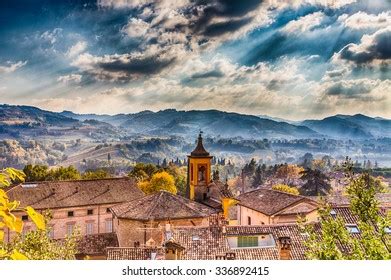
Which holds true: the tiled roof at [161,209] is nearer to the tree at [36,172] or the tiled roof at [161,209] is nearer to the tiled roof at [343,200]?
the tree at [36,172]

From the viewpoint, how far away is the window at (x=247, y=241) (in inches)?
198

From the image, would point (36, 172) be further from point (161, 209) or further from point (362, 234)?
point (362, 234)

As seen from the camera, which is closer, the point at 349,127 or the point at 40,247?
the point at 40,247

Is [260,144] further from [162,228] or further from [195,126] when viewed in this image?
[162,228]

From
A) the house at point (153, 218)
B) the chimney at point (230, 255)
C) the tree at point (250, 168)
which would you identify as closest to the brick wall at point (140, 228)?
the house at point (153, 218)

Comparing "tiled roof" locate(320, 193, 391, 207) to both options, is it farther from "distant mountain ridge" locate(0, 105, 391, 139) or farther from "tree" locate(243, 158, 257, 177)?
"tree" locate(243, 158, 257, 177)

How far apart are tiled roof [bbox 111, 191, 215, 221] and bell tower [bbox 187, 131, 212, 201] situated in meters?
0.27

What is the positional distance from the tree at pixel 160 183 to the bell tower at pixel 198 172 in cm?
29

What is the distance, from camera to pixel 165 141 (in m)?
5.60

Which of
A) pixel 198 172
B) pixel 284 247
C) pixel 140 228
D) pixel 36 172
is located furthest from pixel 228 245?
pixel 36 172

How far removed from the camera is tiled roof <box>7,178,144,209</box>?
6820 mm

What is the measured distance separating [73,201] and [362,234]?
5.24m

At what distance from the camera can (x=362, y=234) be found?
2.64 meters
